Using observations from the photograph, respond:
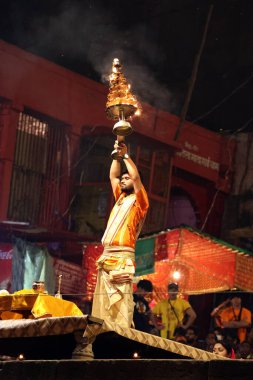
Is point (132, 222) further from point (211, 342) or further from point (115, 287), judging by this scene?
point (211, 342)

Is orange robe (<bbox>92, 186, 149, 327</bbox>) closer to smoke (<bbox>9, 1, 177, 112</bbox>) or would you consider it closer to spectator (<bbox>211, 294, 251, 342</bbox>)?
spectator (<bbox>211, 294, 251, 342</bbox>)

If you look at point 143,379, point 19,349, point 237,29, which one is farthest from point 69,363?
point 237,29

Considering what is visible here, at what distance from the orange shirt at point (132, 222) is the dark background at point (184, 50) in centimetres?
1334

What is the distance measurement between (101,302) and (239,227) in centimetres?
1358

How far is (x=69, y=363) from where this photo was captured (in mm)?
7867

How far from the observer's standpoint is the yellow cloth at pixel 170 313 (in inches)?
643

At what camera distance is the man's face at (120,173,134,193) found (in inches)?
438

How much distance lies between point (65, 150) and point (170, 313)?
584cm

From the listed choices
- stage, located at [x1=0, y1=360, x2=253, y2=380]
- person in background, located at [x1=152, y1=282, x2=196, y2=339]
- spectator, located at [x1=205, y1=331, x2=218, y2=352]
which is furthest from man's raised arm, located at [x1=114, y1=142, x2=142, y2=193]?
person in background, located at [x1=152, y1=282, x2=196, y2=339]

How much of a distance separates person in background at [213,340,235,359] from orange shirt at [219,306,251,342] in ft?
12.0

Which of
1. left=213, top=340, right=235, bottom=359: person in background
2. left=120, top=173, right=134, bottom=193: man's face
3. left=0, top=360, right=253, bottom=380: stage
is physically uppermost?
left=120, top=173, right=134, bottom=193: man's face

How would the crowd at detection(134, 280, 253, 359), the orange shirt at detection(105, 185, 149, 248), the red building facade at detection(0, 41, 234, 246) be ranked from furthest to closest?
1. the red building facade at detection(0, 41, 234, 246)
2. the crowd at detection(134, 280, 253, 359)
3. the orange shirt at detection(105, 185, 149, 248)

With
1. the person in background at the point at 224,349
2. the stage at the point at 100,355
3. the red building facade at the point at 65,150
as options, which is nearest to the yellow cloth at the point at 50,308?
the stage at the point at 100,355

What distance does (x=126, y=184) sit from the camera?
36.6 ft
